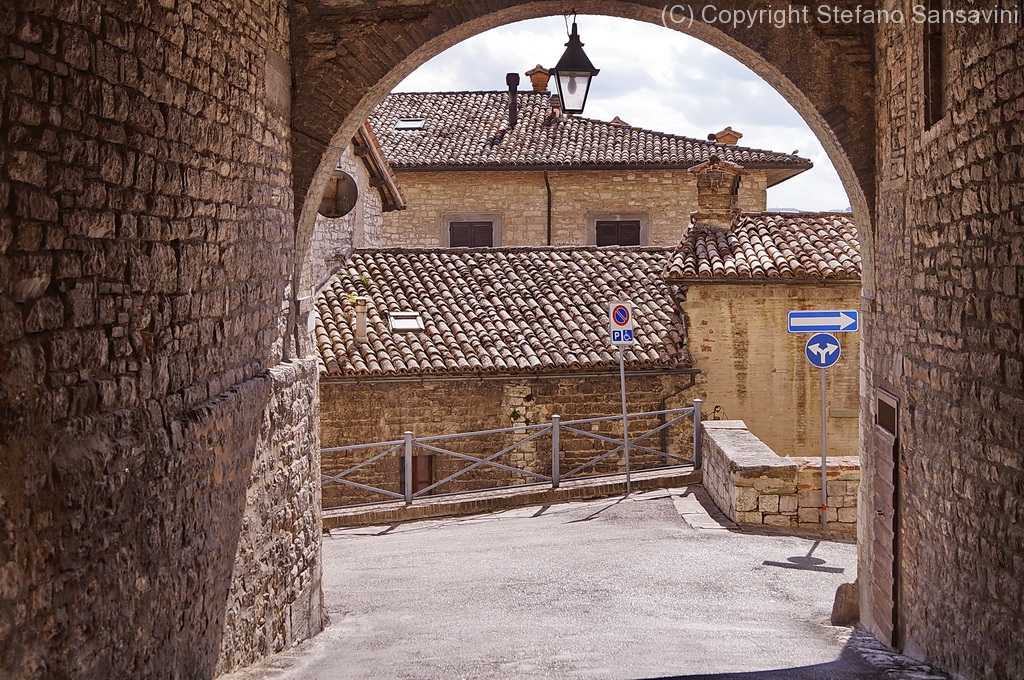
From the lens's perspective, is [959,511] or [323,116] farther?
[323,116]

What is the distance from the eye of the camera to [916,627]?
5.80 meters

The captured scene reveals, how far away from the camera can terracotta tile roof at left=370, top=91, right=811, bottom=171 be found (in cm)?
2275

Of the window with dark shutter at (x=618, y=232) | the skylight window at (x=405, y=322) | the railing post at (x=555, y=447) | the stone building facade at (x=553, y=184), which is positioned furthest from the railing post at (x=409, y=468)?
the window with dark shutter at (x=618, y=232)

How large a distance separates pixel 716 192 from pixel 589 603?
1175 centimetres

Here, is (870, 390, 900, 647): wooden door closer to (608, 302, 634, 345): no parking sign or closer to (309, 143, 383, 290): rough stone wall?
(608, 302, 634, 345): no parking sign

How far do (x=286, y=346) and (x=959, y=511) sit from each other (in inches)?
169

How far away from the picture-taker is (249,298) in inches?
234

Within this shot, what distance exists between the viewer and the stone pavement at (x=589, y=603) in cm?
579

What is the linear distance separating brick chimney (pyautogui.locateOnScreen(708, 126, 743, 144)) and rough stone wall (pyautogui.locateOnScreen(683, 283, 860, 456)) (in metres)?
11.0

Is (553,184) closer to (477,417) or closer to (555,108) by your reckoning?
(555,108)

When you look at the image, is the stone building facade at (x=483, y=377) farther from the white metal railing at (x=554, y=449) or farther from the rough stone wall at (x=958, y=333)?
the rough stone wall at (x=958, y=333)

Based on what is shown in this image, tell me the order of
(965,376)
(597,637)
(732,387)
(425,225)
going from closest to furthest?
1. (965,376)
2. (597,637)
3. (732,387)
4. (425,225)

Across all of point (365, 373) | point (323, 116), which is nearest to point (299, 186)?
point (323, 116)

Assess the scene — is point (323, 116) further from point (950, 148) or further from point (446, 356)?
point (446, 356)
